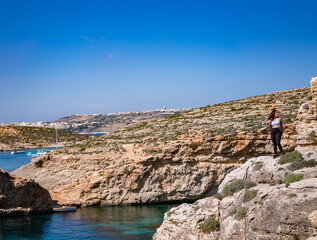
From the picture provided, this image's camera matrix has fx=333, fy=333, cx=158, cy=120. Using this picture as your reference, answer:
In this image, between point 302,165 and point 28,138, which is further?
point 28,138

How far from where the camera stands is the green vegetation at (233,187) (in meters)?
12.8

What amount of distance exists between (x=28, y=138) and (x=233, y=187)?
12566cm

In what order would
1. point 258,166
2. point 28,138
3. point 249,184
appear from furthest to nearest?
point 28,138, point 258,166, point 249,184

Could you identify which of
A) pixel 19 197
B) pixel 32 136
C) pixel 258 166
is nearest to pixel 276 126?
pixel 258 166

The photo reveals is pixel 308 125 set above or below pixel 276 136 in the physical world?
above

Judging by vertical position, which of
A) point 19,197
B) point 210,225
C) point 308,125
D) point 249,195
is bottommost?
→ point 19,197

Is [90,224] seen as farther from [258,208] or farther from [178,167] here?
[258,208]

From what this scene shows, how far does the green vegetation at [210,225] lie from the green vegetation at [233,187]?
1.17m

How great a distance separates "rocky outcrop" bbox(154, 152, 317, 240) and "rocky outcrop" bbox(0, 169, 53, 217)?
17744 millimetres

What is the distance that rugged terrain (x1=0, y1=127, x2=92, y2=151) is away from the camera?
118m

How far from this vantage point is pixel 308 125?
1397cm

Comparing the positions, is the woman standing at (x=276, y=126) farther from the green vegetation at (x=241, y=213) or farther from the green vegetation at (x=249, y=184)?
the green vegetation at (x=241, y=213)

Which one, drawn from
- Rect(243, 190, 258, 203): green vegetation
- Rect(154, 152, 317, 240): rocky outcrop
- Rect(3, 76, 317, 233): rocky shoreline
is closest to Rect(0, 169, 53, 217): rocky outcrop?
Rect(3, 76, 317, 233): rocky shoreline

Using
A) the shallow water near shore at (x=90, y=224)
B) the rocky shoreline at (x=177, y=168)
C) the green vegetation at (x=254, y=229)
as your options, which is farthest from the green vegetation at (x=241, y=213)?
the rocky shoreline at (x=177, y=168)
